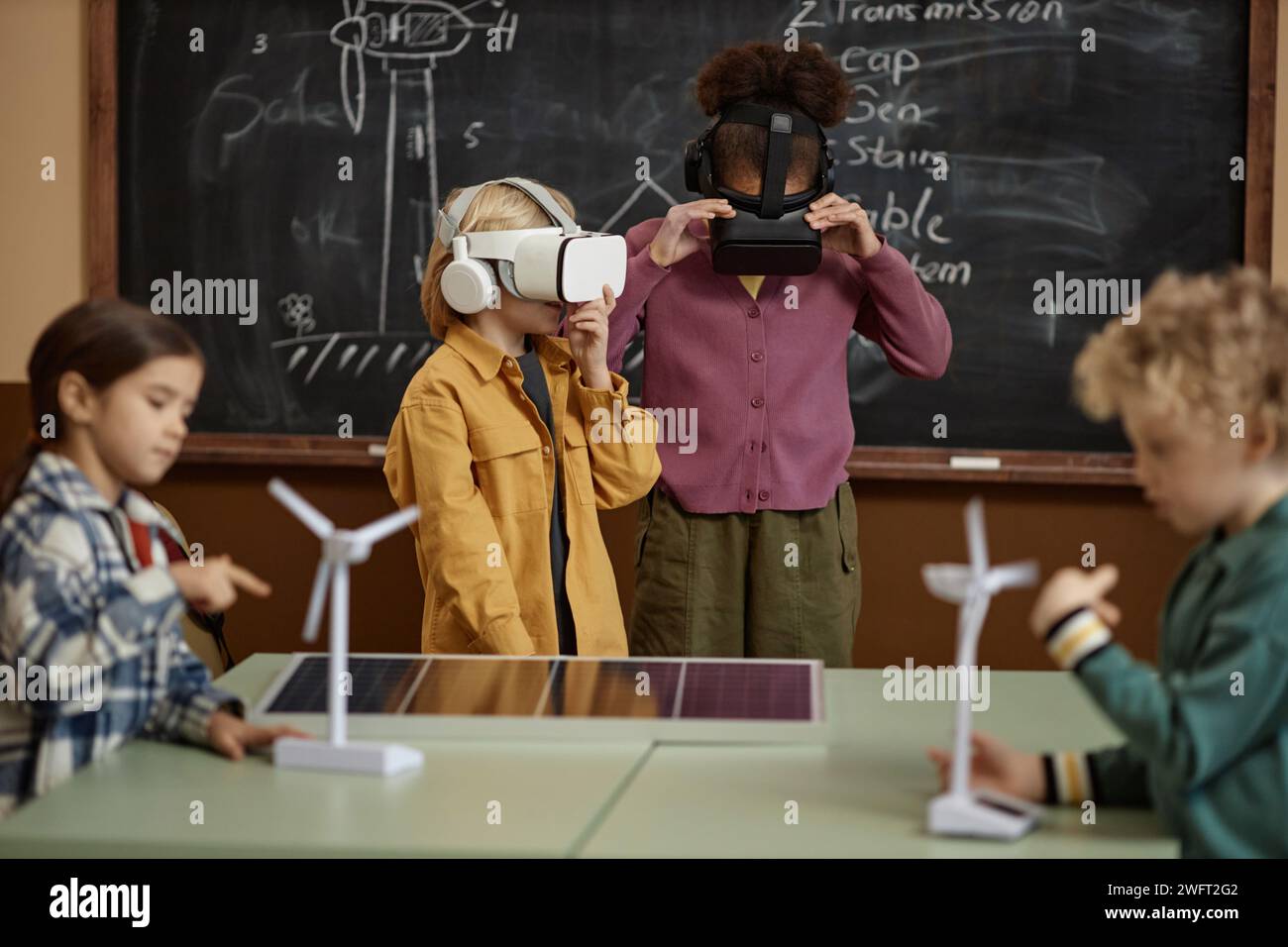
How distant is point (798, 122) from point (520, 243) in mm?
521

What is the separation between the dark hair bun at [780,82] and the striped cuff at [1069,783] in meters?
1.36

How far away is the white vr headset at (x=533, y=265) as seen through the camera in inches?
87.8

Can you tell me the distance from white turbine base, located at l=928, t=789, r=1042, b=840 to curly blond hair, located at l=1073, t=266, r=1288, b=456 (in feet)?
1.36

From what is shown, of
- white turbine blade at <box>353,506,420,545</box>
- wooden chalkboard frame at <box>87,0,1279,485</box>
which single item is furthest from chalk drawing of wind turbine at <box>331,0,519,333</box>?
white turbine blade at <box>353,506,420,545</box>

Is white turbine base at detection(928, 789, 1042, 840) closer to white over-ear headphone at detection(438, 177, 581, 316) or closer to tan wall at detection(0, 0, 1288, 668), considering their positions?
white over-ear headphone at detection(438, 177, 581, 316)

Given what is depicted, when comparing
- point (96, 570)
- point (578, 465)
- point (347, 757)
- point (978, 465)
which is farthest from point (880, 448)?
point (96, 570)

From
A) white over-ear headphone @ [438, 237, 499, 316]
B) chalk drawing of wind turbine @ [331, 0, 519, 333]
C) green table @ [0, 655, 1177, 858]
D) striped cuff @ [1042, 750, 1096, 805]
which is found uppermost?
chalk drawing of wind turbine @ [331, 0, 519, 333]

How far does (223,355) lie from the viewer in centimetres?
369

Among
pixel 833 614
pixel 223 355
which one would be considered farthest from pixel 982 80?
pixel 223 355

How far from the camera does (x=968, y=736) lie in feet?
4.83

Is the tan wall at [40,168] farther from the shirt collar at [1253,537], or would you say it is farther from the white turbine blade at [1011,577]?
the shirt collar at [1253,537]

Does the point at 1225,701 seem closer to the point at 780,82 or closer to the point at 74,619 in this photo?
the point at 74,619

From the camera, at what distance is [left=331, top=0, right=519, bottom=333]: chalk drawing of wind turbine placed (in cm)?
356
